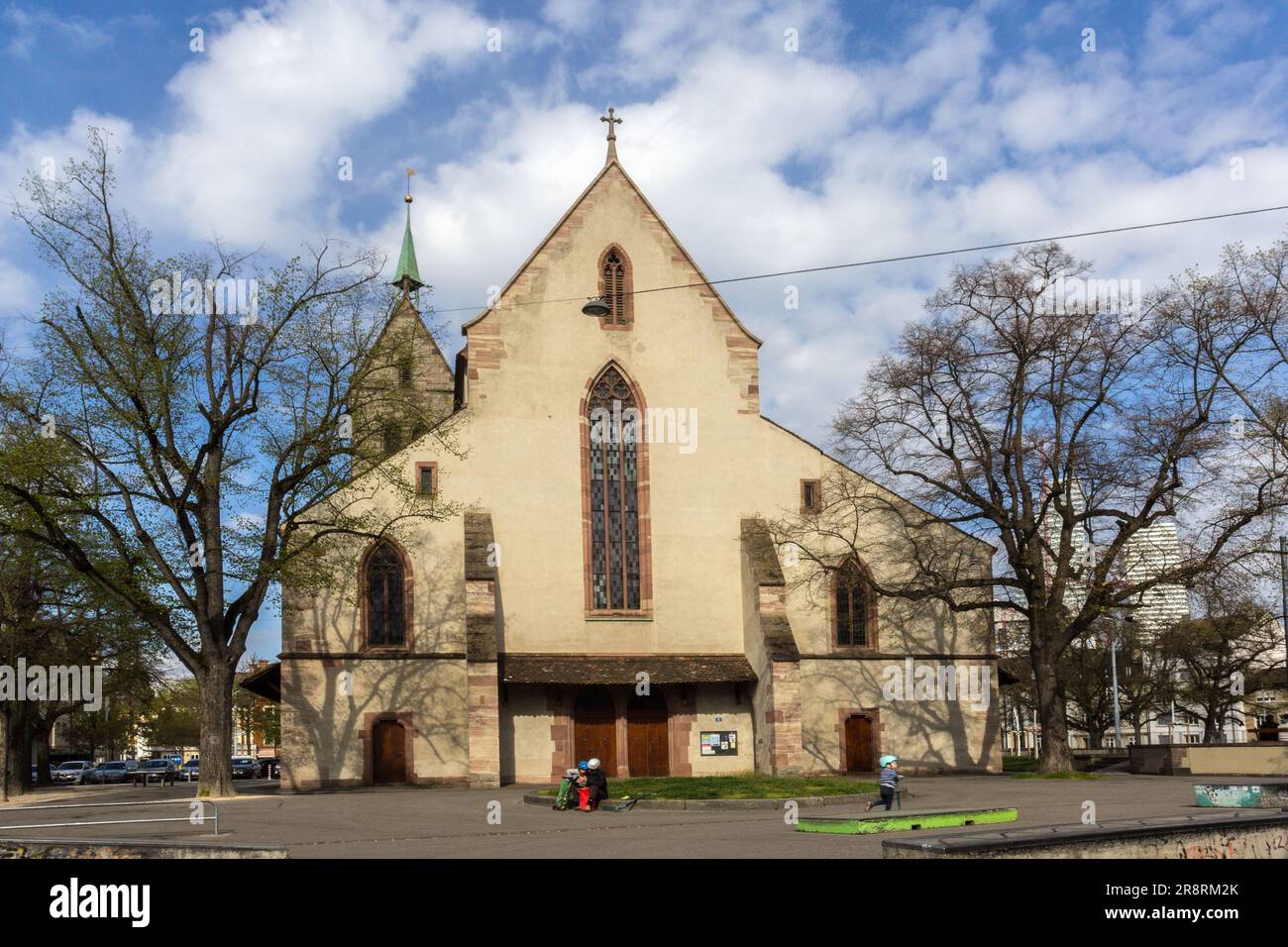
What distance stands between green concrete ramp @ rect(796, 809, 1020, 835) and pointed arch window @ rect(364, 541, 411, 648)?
776 inches

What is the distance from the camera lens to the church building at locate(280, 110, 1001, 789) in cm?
3438

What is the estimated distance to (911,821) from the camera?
17.0 meters

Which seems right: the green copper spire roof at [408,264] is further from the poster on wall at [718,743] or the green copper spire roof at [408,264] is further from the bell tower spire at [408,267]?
the poster on wall at [718,743]

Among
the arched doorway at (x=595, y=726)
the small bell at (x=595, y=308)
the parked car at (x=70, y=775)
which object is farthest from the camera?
the parked car at (x=70, y=775)

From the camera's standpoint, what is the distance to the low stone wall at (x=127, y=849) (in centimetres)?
1189

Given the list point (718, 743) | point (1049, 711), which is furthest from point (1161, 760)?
point (718, 743)

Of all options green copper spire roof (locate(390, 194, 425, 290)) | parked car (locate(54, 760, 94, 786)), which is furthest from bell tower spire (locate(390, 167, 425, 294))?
parked car (locate(54, 760, 94, 786))

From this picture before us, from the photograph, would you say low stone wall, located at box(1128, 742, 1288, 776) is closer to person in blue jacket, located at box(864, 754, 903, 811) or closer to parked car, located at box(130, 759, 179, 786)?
person in blue jacket, located at box(864, 754, 903, 811)

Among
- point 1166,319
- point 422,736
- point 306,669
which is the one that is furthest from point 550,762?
point 1166,319

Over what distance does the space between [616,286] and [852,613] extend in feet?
40.1

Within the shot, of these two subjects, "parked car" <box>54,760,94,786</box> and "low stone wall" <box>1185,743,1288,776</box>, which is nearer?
"low stone wall" <box>1185,743,1288,776</box>

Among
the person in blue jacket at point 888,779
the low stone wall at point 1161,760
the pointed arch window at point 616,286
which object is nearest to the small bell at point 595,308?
the pointed arch window at point 616,286

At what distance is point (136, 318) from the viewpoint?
2855 centimetres

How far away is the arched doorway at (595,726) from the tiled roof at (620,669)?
815 millimetres
